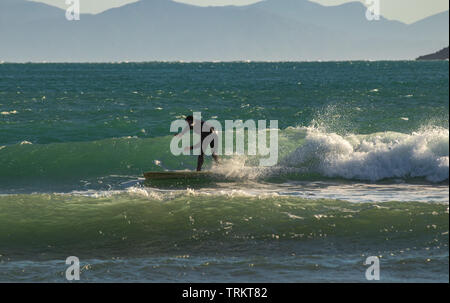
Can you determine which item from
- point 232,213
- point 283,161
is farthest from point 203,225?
point 283,161

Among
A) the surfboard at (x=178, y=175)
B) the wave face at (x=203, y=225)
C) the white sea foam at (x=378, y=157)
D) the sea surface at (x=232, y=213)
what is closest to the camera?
the sea surface at (x=232, y=213)

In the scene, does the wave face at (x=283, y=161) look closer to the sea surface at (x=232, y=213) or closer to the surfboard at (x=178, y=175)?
the sea surface at (x=232, y=213)

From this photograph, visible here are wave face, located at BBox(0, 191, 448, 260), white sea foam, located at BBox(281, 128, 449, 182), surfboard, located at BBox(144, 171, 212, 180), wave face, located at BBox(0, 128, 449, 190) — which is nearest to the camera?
wave face, located at BBox(0, 191, 448, 260)

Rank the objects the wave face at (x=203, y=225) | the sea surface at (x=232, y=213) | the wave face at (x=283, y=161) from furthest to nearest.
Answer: the wave face at (x=283, y=161) → the wave face at (x=203, y=225) → the sea surface at (x=232, y=213)

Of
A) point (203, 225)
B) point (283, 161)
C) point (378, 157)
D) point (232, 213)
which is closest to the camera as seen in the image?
point (203, 225)

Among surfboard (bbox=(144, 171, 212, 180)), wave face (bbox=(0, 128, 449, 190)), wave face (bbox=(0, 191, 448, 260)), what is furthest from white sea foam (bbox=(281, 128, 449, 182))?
wave face (bbox=(0, 191, 448, 260))

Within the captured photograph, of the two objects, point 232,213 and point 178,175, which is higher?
point 178,175

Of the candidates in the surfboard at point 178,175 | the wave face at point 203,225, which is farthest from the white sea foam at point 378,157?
the wave face at point 203,225

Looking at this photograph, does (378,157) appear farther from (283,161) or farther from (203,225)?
(203,225)

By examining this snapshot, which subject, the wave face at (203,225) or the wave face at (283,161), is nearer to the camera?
the wave face at (203,225)

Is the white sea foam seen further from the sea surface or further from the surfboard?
the surfboard

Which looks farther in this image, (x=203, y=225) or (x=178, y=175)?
(x=178, y=175)
